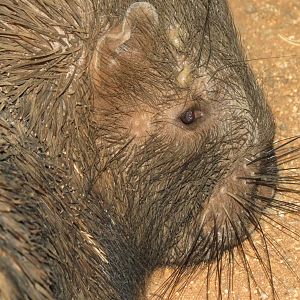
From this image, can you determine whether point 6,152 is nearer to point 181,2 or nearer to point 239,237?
point 181,2

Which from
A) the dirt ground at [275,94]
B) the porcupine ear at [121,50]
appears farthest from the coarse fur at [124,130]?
the dirt ground at [275,94]

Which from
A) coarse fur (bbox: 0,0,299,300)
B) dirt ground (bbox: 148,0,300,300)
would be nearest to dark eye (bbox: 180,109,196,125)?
coarse fur (bbox: 0,0,299,300)

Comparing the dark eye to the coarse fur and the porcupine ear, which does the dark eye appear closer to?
Answer: the coarse fur

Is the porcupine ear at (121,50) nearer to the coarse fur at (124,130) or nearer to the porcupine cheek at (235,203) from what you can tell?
the coarse fur at (124,130)

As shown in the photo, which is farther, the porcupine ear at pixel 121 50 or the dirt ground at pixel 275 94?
the dirt ground at pixel 275 94

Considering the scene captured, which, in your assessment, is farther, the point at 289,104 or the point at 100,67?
the point at 289,104

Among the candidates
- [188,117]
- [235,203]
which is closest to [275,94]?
[235,203]

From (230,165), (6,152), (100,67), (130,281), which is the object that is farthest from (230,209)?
(6,152)
